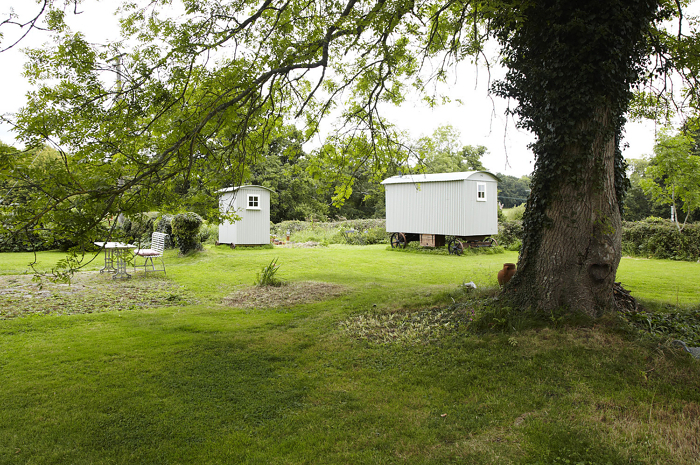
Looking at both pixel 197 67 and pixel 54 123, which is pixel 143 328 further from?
pixel 197 67

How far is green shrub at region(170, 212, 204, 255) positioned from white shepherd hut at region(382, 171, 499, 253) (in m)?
7.44

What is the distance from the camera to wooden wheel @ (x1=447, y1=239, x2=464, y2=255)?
15.0m

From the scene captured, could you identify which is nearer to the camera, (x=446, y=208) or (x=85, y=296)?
(x=85, y=296)

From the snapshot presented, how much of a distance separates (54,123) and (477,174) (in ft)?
45.6

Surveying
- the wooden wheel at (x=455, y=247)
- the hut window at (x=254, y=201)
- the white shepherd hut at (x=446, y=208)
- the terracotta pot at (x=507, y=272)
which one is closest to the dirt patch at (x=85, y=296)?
the terracotta pot at (x=507, y=272)

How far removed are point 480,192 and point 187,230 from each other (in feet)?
34.5

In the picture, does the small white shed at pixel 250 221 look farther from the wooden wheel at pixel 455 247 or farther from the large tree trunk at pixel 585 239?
the large tree trunk at pixel 585 239

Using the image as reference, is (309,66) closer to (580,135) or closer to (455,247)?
(580,135)

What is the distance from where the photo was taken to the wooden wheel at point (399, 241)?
17172 millimetres

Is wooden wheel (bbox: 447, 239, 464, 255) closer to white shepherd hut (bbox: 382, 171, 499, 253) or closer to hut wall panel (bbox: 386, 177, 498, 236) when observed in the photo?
white shepherd hut (bbox: 382, 171, 499, 253)

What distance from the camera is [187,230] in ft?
44.2

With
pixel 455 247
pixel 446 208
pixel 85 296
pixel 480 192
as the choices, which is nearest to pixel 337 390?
pixel 85 296

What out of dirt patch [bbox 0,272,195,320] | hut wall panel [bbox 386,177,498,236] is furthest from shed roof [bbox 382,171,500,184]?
dirt patch [bbox 0,272,195,320]

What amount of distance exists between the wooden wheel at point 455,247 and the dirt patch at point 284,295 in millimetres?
7596
